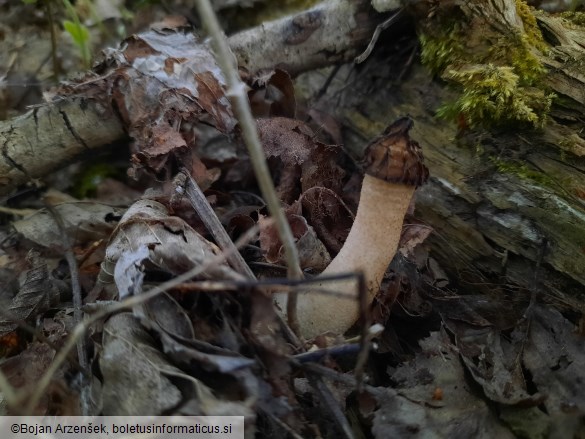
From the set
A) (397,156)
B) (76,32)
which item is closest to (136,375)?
(397,156)

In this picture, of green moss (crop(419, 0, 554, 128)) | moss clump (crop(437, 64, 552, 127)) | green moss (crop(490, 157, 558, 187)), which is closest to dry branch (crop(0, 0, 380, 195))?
green moss (crop(419, 0, 554, 128))

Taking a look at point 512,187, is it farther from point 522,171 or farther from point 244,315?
point 244,315

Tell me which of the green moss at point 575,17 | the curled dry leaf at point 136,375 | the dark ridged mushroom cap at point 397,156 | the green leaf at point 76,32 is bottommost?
the curled dry leaf at point 136,375

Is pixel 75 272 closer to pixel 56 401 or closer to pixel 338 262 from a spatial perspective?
pixel 56 401

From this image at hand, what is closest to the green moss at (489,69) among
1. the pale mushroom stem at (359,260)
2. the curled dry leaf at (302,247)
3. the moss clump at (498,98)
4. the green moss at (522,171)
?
the moss clump at (498,98)

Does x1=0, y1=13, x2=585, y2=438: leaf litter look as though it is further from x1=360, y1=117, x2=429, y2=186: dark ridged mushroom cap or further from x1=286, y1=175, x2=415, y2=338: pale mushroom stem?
x1=360, y1=117, x2=429, y2=186: dark ridged mushroom cap

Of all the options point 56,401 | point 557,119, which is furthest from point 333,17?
point 56,401

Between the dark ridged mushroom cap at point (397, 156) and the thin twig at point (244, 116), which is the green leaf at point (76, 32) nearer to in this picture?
the thin twig at point (244, 116)
